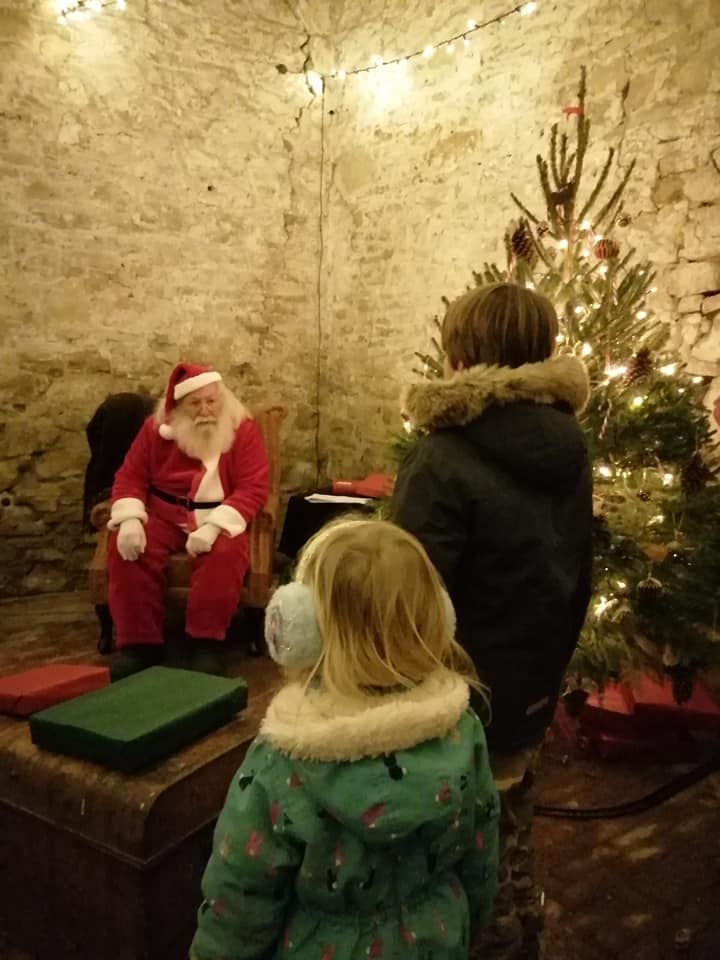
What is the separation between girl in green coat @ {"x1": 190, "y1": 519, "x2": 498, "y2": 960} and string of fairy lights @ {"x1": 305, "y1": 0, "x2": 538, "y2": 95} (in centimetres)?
448

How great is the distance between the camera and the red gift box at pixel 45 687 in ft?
7.32

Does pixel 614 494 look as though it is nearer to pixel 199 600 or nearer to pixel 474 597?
pixel 474 597

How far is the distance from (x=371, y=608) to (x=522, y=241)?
8.01 feet

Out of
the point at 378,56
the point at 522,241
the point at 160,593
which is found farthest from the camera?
the point at 378,56

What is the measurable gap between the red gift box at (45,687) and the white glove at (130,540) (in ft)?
3.36

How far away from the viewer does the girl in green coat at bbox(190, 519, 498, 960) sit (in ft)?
3.80

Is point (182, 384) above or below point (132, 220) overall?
below

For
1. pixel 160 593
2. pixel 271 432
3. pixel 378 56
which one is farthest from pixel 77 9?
pixel 160 593

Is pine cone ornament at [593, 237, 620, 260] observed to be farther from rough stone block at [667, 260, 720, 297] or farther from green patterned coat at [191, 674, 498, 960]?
green patterned coat at [191, 674, 498, 960]

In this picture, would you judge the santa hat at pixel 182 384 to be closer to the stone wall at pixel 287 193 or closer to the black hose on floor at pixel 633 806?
the stone wall at pixel 287 193

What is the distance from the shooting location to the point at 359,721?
3.78 feet

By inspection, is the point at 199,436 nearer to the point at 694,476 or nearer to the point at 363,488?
the point at 363,488

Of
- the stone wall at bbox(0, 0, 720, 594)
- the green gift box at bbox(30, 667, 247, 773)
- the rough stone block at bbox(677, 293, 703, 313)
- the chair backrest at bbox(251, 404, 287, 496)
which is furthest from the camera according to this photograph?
the chair backrest at bbox(251, 404, 287, 496)

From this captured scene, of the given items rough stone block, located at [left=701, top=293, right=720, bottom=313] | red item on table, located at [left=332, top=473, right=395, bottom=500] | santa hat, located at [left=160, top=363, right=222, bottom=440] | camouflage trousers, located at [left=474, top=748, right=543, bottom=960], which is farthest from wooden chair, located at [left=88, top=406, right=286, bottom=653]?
rough stone block, located at [left=701, top=293, right=720, bottom=313]
